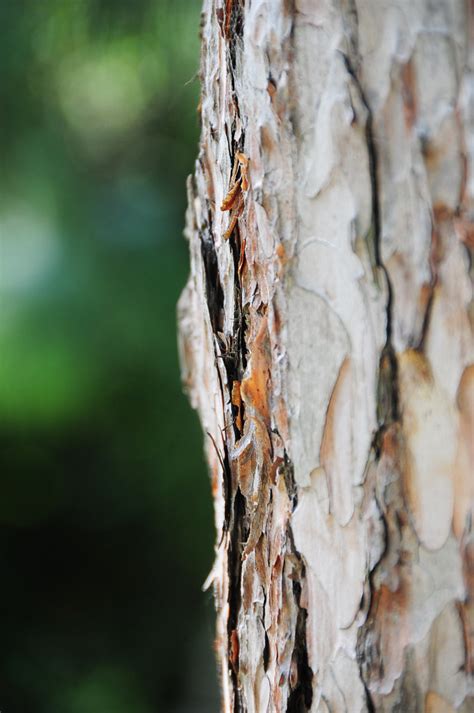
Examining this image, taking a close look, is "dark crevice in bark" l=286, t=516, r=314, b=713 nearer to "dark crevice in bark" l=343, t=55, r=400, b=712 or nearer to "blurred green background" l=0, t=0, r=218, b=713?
"dark crevice in bark" l=343, t=55, r=400, b=712

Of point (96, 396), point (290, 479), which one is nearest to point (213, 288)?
point (290, 479)

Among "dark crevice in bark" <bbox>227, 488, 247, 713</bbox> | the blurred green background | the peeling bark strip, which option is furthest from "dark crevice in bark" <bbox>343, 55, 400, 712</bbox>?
the blurred green background

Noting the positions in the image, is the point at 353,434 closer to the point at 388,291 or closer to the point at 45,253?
the point at 388,291

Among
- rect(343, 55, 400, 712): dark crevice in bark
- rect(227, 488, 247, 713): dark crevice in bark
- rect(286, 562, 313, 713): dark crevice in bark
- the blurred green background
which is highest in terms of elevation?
the blurred green background

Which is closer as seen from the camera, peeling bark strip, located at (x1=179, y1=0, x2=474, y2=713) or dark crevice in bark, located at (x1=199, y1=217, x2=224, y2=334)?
peeling bark strip, located at (x1=179, y1=0, x2=474, y2=713)

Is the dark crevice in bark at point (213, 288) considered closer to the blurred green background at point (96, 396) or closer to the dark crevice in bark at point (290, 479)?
the dark crevice in bark at point (290, 479)

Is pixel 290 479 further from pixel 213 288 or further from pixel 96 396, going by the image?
pixel 96 396
